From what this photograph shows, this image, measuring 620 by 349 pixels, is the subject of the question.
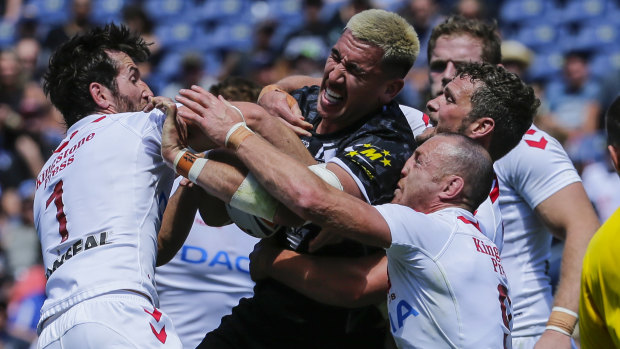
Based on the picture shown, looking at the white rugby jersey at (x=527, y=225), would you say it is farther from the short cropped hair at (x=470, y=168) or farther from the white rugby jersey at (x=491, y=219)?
the short cropped hair at (x=470, y=168)

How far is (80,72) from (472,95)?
6.49ft

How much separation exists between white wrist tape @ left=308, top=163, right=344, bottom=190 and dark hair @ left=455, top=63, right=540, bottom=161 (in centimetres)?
89

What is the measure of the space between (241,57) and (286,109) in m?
9.05

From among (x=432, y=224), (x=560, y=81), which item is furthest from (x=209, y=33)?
(x=432, y=224)

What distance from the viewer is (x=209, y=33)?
15.6m

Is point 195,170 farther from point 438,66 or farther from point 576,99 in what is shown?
point 576,99

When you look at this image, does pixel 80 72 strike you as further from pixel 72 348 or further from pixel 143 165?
pixel 72 348

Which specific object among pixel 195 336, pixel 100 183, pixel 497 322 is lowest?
pixel 195 336

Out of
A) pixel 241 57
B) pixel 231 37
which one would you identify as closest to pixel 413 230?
pixel 241 57

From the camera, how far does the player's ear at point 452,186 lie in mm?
4238

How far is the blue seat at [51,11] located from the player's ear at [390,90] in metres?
11.9

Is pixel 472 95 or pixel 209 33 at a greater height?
pixel 472 95

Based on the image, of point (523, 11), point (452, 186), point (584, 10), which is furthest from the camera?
point (523, 11)

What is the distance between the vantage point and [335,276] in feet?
15.1
